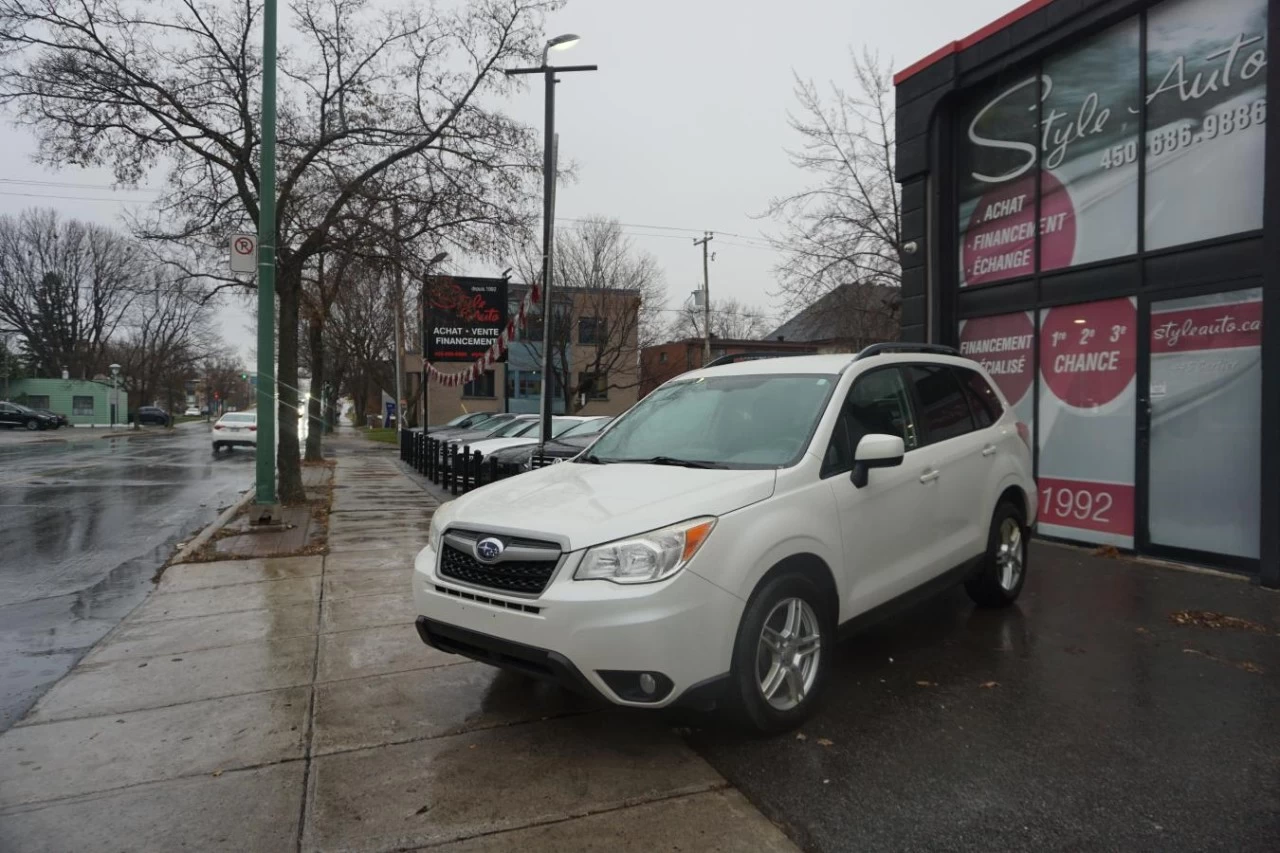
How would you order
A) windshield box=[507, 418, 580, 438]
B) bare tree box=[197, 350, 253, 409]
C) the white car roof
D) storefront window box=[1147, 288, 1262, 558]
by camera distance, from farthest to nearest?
bare tree box=[197, 350, 253, 409], windshield box=[507, 418, 580, 438], storefront window box=[1147, 288, 1262, 558], the white car roof

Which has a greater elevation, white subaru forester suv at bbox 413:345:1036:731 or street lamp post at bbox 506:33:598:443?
street lamp post at bbox 506:33:598:443

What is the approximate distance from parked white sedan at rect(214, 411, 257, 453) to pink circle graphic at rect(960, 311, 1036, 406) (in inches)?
977

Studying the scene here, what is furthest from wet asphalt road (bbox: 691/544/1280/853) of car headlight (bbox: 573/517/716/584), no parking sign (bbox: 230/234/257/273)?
no parking sign (bbox: 230/234/257/273)

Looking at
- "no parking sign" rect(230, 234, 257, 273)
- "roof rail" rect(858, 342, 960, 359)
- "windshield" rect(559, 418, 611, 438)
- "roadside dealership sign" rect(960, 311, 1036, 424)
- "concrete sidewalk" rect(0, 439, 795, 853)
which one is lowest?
"concrete sidewalk" rect(0, 439, 795, 853)

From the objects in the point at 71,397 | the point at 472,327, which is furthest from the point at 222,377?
the point at 472,327

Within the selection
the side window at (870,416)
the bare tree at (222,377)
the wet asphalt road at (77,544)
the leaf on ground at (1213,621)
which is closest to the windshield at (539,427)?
the wet asphalt road at (77,544)

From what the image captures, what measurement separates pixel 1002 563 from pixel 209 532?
8736 mm

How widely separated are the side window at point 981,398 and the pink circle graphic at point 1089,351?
2659 mm

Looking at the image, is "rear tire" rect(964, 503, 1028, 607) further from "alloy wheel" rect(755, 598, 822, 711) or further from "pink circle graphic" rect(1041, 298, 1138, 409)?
"pink circle graphic" rect(1041, 298, 1138, 409)

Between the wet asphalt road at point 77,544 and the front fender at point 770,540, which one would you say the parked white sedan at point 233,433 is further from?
the front fender at point 770,540

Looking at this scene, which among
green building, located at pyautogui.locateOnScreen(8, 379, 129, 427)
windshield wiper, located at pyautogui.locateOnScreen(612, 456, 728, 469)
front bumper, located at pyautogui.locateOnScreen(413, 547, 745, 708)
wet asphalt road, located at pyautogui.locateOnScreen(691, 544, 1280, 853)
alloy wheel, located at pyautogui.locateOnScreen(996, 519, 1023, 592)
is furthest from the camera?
green building, located at pyautogui.locateOnScreen(8, 379, 129, 427)

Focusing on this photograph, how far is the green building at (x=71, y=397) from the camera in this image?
6228 cm

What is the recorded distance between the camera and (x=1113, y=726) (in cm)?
380

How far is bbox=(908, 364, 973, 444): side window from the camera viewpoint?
4.96 meters
